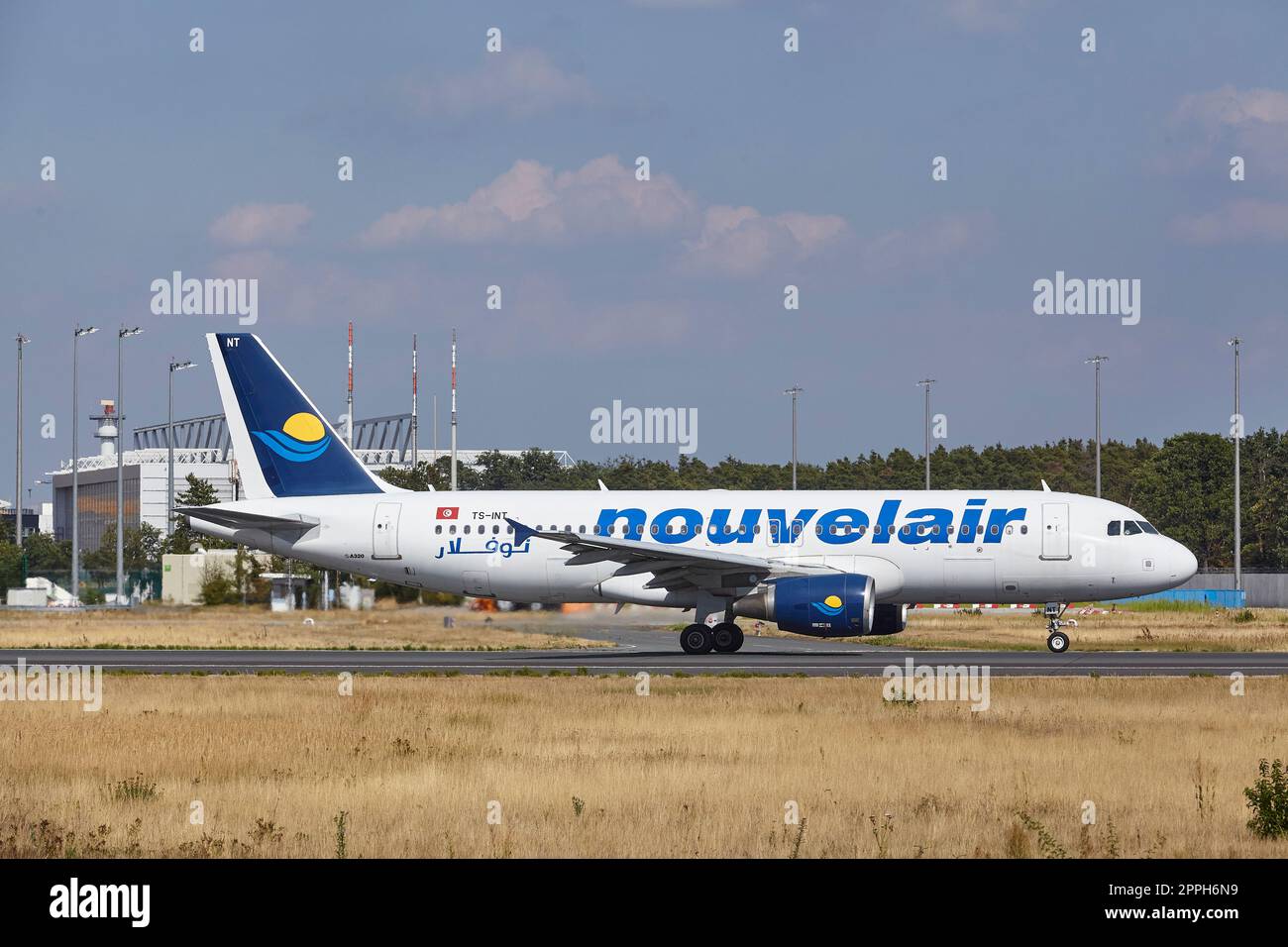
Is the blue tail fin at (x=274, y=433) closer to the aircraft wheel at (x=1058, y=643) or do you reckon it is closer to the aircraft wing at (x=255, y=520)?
the aircraft wing at (x=255, y=520)

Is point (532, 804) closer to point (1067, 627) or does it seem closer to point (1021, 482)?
point (1067, 627)

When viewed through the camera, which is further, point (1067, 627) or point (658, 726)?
point (1067, 627)

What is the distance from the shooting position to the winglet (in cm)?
3603

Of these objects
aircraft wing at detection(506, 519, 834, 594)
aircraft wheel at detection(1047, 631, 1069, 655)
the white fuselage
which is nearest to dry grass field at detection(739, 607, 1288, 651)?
aircraft wheel at detection(1047, 631, 1069, 655)

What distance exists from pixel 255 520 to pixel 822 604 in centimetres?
1465

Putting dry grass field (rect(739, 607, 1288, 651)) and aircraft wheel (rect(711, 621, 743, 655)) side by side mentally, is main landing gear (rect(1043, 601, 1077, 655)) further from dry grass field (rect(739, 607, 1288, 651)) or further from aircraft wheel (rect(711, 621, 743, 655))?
aircraft wheel (rect(711, 621, 743, 655))

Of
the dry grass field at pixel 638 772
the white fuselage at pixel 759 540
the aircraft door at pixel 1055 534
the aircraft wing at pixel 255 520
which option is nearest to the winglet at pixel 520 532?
the white fuselage at pixel 759 540

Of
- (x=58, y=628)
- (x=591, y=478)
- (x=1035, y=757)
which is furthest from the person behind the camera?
(x=591, y=478)

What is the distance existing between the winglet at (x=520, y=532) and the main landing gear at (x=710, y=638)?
450 centimetres

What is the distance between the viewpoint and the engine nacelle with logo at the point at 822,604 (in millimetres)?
35438

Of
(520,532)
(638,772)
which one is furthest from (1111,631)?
(638,772)

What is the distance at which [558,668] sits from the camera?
1340 inches
